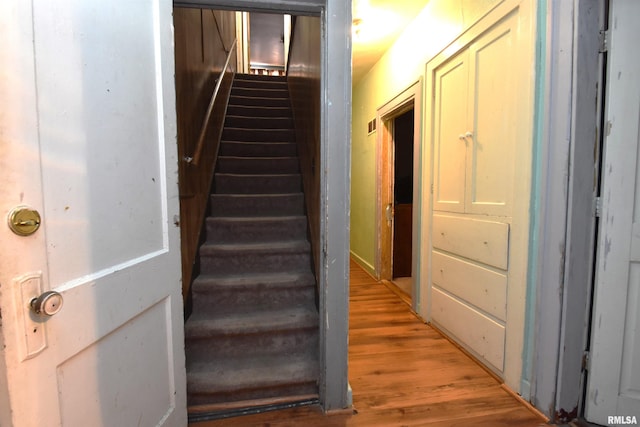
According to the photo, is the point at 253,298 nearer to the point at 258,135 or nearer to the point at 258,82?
the point at 258,135

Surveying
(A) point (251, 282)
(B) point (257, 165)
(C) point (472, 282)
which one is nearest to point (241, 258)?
(A) point (251, 282)

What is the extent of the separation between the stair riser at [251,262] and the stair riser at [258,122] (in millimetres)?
1955

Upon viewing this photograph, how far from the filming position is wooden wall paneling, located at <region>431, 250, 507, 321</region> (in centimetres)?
168

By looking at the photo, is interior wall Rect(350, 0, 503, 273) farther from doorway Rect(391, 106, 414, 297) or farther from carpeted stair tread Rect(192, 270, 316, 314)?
carpeted stair tread Rect(192, 270, 316, 314)

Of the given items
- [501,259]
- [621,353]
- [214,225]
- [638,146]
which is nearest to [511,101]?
[638,146]

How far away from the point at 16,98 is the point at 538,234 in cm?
196

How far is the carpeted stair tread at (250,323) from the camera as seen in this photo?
62.8 inches

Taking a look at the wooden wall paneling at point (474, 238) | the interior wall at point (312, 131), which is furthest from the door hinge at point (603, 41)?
the interior wall at point (312, 131)

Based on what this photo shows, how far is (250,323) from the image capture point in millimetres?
1648

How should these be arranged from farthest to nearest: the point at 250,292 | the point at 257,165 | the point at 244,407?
1. the point at 257,165
2. the point at 250,292
3. the point at 244,407

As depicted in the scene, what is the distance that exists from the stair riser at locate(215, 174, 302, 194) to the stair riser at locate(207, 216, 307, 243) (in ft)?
1.72

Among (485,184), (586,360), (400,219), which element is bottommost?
(586,360)

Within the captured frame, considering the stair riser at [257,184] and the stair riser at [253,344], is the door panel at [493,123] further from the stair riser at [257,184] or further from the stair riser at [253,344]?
the stair riser at [257,184]

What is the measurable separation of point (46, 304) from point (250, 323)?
1137 millimetres
